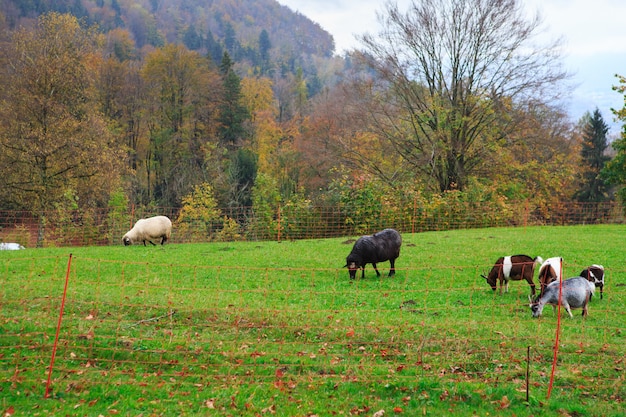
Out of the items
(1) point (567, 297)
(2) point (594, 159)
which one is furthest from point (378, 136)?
(2) point (594, 159)

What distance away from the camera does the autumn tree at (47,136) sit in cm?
2302

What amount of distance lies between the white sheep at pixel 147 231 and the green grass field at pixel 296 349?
643cm

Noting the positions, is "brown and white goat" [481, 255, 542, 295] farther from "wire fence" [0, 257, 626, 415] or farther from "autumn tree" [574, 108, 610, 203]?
"autumn tree" [574, 108, 610, 203]

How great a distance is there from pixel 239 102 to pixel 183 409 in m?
52.0

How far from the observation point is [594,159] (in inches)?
1961

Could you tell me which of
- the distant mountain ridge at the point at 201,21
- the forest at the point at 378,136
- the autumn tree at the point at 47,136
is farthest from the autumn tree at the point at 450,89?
the distant mountain ridge at the point at 201,21

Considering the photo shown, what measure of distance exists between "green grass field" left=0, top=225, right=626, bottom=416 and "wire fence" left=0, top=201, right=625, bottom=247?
29.5 ft

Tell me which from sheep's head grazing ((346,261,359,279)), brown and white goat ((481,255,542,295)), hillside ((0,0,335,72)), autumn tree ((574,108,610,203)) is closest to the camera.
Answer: brown and white goat ((481,255,542,295))

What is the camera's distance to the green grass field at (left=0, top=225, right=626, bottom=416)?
6344mm

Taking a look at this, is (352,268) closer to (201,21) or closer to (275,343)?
(275,343)

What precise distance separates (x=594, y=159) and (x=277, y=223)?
40.0 metres

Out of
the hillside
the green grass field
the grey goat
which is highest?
the hillside

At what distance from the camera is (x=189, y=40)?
319ft

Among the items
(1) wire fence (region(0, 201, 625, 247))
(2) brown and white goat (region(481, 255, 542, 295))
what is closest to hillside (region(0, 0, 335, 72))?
(1) wire fence (region(0, 201, 625, 247))
